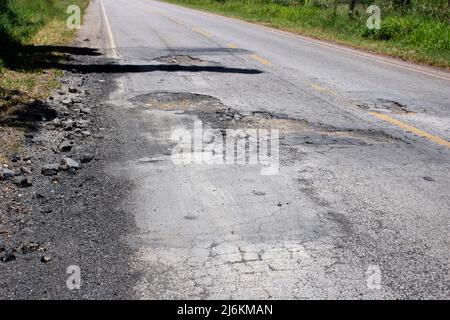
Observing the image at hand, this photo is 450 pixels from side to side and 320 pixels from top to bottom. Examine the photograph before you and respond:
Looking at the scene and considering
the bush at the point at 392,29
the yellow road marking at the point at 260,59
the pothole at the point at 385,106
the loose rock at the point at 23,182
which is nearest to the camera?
the loose rock at the point at 23,182

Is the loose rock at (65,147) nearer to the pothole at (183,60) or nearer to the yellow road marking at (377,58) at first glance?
the pothole at (183,60)

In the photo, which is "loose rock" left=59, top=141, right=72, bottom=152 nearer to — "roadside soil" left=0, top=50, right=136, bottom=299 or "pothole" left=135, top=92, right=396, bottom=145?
"roadside soil" left=0, top=50, right=136, bottom=299

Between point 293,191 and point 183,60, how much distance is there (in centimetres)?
779

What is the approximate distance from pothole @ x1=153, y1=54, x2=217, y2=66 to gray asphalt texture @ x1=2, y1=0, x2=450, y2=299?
1960 millimetres

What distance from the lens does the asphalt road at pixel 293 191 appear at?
317 cm

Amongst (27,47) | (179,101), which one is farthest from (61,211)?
(27,47)

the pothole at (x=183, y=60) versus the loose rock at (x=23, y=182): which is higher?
the pothole at (x=183, y=60)

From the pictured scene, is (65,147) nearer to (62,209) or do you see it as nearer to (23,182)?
(23,182)

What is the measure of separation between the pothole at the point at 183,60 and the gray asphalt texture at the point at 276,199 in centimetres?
196

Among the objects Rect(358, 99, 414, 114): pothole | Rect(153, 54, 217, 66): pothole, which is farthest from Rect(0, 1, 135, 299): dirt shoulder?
Rect(153, 54, 217, 66): pothole

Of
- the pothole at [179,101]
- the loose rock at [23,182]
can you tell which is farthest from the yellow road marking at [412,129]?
the loose rock at [23,182]
